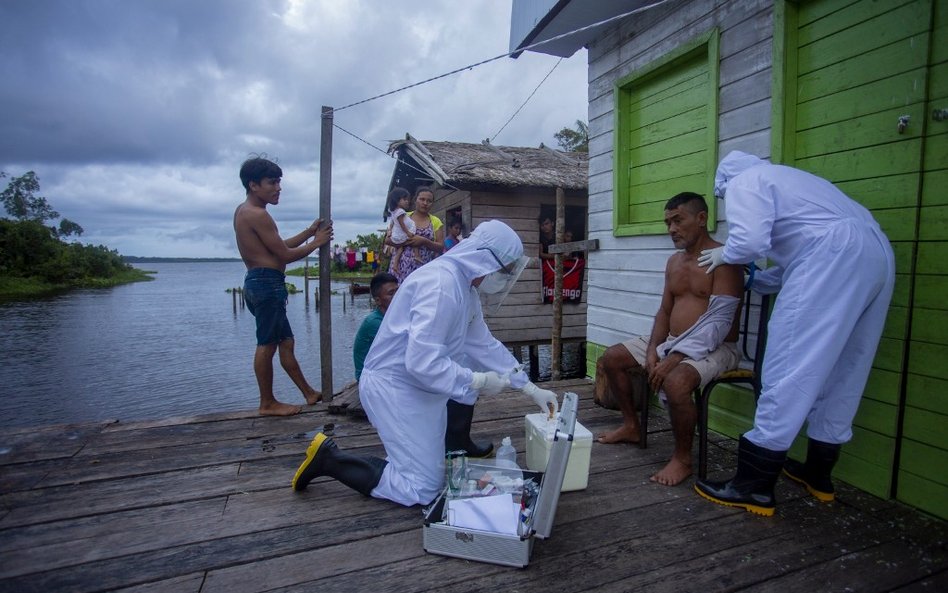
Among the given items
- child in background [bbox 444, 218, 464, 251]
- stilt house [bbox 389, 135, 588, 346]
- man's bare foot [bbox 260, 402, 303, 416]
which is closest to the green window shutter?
man's bare foot [bbox 260, 402, 303, 416]

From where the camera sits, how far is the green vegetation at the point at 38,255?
1383 inches

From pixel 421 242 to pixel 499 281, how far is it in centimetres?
257

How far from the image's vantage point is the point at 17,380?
1390cm

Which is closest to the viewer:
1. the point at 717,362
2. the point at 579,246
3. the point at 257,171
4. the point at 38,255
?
the point at 717,362

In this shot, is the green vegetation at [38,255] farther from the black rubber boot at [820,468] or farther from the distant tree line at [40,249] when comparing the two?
the black rubber boot at [820,468]

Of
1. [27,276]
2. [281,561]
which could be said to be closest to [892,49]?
[281,561]

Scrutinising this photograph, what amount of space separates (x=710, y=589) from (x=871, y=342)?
143 cm

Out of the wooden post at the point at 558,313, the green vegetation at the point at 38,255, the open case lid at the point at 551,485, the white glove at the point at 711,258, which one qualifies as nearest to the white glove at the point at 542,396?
the open case lid at the point at 551,485

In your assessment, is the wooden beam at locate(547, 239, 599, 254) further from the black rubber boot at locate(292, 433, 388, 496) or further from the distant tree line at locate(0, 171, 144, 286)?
the distant tree line at locate(0, 171, 144, 286)

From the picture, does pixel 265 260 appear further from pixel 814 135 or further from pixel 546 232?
pixel 546 232

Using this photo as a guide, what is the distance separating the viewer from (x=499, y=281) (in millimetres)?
2863

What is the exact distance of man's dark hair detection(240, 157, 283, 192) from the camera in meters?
3.95

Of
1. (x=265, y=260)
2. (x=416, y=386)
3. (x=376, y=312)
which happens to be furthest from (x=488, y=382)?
(x=265, y=260)

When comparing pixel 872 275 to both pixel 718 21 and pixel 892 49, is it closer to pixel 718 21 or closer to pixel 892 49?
pixel 892 49
